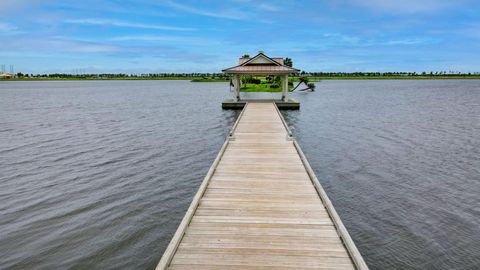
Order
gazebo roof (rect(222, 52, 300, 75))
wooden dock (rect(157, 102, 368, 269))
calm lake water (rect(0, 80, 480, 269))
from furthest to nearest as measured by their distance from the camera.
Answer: gazebo roof (rect(222, 52, 300, 75))
calm lake water (rect(0, 80, 480, 269))
wooden dock (rect(157, 102, 368, 269))

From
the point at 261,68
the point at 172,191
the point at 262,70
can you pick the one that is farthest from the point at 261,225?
the point at 261,68

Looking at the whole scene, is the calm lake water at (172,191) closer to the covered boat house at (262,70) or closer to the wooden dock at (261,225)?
the wooden dock at (261,225)

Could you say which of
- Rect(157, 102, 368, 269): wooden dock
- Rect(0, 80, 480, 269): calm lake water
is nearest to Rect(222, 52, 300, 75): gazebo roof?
Rect(0, 80, 480, 269): calm lake water

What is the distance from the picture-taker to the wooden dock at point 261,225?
5742 millimetres

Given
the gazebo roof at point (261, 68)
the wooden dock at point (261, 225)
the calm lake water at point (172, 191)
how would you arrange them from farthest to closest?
the gazebo roof at point (261, 68) → the calm lake water at point (172, 191) → the wooden dock at point (261, 225)

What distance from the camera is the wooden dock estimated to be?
5742 mm

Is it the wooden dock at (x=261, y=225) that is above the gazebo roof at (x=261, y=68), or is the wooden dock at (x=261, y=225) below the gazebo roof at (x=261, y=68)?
below

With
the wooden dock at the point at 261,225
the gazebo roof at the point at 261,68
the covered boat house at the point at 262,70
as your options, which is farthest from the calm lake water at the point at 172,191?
the gazebo roof at the point at 261,68

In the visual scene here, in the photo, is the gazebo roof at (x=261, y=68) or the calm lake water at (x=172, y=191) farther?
the gazebo roof at (x=261, y=68)

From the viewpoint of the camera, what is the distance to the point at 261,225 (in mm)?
7078

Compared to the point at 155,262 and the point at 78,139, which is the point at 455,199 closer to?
the point at 155,262

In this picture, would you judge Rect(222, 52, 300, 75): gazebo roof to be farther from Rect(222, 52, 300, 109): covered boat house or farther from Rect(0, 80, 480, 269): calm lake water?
Rect(0, 80, 480, 269): calm lake water

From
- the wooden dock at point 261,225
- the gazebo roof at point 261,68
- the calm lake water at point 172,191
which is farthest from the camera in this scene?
the gazebo roof at point 261,68

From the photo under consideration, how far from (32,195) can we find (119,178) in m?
2.99
